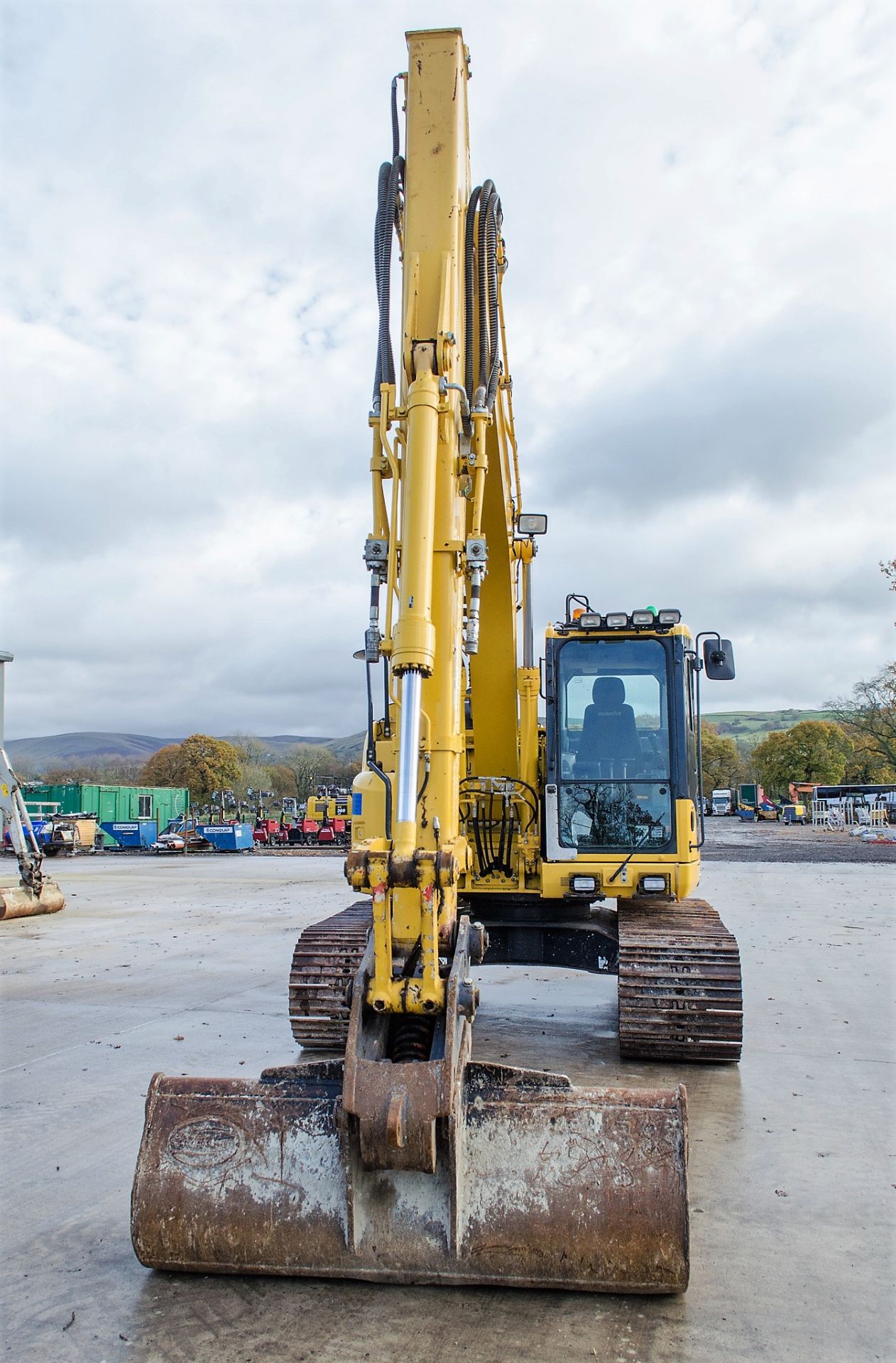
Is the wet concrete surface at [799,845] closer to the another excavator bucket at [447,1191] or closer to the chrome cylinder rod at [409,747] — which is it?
the chrome cylinder rod at [409,747]

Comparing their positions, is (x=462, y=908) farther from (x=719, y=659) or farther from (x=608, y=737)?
(x=719, y=659)

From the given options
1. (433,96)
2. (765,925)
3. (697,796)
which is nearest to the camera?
(433,96)

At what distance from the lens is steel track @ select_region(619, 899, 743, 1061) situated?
18.6 feet

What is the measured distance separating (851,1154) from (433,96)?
18.4 ft

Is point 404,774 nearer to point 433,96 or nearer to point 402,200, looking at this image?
point 402,200

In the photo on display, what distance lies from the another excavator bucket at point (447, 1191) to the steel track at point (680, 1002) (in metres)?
2.33

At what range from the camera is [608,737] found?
669 centimetres

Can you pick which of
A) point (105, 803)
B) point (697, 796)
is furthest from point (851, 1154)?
point (105, 803)

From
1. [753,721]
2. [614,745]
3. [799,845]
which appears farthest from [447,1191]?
[753,721]

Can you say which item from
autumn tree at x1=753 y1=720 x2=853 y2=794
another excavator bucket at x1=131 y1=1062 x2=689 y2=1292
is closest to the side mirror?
another excavator bucket at x1=131 y1=1062 x2=689 y2=1292

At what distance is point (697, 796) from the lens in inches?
269

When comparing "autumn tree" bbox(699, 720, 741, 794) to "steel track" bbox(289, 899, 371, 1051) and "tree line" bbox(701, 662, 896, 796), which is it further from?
"steel track" bbox(289, 899, 371, 1051)

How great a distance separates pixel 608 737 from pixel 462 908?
1.59 meters

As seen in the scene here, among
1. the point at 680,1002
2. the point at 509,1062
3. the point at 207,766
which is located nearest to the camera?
the point at 680,1002
